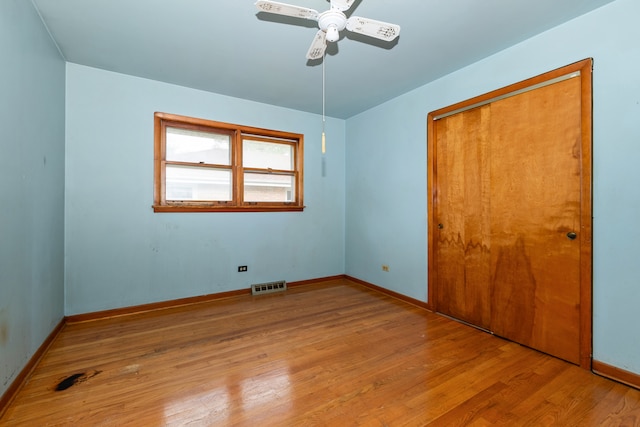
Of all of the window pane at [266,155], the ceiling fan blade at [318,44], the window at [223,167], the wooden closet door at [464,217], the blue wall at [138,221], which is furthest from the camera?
the window pane at [266,155]

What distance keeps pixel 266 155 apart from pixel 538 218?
327 cm

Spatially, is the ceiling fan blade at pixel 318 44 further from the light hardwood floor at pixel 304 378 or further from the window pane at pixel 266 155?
the light hardwood floor at pixel 304 378

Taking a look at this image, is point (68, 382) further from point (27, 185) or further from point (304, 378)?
point (304, 378)

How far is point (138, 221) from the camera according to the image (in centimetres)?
312

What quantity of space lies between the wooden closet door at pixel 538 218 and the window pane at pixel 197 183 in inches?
124

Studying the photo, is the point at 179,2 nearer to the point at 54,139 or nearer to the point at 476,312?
the point at 54,139

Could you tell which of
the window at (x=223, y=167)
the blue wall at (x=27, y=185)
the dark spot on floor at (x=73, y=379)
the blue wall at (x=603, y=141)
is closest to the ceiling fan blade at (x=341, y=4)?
the blue wall at (x=603, y=141)

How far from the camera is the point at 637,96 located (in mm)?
1826

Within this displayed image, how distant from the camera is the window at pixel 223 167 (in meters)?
3.32

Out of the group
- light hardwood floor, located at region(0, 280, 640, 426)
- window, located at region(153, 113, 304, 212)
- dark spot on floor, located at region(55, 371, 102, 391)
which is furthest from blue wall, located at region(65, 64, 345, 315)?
dark spot on floor, located at region(55, 371, 102, 391)

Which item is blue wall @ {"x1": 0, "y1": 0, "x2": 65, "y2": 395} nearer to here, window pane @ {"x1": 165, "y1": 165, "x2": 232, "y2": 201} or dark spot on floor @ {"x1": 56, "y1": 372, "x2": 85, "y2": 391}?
dark spot on floor @ {"x1": 56, "y1": 372, "x2": 85, "y2": 391}

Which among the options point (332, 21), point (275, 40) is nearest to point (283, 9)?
point (332, 21)

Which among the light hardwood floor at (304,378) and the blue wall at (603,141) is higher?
the blue wall at (603,141)

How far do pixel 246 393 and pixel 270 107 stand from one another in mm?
3455
